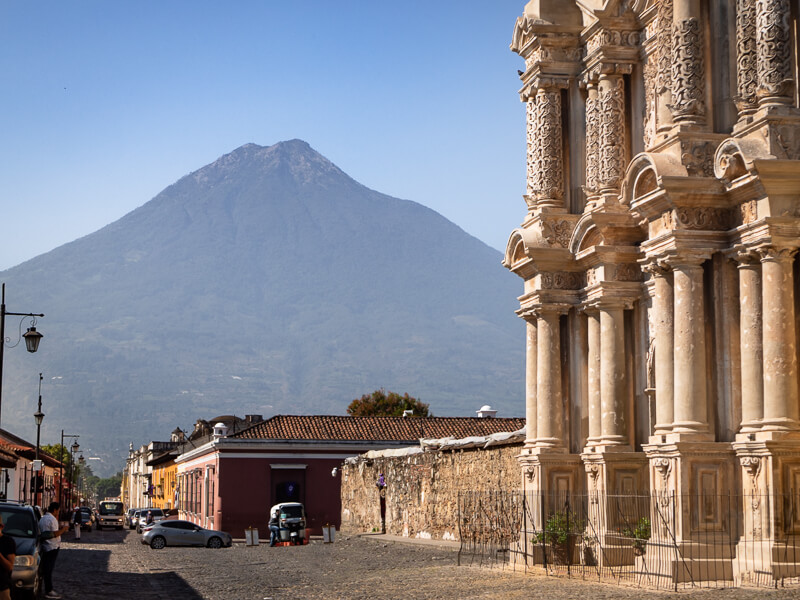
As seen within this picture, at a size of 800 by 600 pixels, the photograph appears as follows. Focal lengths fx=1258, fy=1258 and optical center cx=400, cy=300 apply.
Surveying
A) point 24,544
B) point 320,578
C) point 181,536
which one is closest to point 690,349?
point 320,578

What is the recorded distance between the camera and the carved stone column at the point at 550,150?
Answer: 24656 mm

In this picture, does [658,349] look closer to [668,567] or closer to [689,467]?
[689,467]

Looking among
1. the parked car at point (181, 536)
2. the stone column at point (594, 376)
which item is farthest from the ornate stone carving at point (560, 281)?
the parked car at point (181, 536)

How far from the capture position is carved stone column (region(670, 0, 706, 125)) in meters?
19.0

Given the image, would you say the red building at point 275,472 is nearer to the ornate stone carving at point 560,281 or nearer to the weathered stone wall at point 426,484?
the weathered stone wall at point 426,484

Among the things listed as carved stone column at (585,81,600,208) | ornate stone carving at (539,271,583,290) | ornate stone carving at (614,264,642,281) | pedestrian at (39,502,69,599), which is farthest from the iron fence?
pedestrian at (39,502,69,599)

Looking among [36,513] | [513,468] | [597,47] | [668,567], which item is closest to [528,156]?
[597,47]

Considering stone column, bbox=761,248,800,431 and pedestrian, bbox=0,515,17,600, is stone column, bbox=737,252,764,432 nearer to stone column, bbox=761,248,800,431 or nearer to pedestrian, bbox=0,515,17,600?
stone column, bbox=761,248,800,431

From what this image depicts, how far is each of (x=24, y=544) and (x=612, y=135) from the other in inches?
484

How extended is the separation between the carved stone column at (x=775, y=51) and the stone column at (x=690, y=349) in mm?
2683

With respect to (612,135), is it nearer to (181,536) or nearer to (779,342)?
(779,342)

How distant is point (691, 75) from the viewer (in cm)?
1900

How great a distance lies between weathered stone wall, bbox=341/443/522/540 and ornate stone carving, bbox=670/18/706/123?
12.6 m

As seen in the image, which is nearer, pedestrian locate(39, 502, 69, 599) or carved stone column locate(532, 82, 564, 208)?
pedestrian locate(39, 502, 69, 599)
